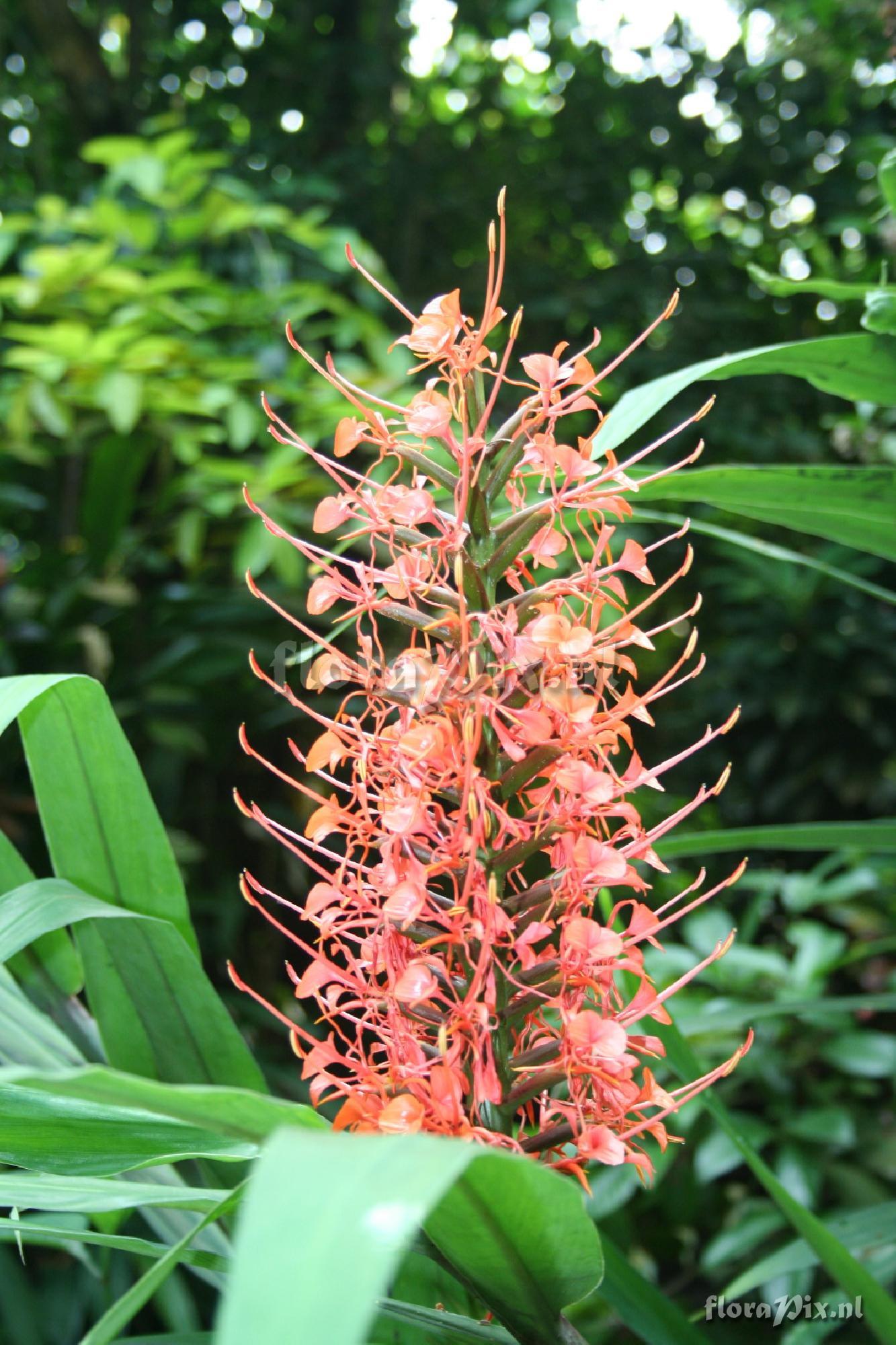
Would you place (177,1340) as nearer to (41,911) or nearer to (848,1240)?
(41,911)

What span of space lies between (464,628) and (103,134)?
5.25ft

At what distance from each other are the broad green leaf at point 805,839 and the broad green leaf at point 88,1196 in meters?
0.24

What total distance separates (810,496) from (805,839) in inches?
5.8

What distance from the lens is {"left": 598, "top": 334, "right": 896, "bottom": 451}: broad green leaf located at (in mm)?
375

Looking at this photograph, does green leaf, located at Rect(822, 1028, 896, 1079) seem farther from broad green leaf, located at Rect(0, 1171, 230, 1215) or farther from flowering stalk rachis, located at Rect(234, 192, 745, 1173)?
broad green leaf, located at Rect(0, 1171, 230, 1215)

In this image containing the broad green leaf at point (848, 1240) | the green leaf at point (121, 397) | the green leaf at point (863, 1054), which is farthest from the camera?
the green leaf at point (121, 397)

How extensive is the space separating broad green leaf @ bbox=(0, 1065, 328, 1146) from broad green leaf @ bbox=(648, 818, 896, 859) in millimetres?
256

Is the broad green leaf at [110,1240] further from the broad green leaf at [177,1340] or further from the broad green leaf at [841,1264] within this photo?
the broad green leaf at [841,1264]

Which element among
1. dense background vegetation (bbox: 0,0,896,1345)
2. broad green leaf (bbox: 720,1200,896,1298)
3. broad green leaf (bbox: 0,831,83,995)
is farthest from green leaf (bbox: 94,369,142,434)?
broad green leaf (bbox: 720,1200,896,1298)

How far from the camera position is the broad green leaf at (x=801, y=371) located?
38 centimetres

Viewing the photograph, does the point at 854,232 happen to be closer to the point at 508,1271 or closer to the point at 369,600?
the point at 369,600

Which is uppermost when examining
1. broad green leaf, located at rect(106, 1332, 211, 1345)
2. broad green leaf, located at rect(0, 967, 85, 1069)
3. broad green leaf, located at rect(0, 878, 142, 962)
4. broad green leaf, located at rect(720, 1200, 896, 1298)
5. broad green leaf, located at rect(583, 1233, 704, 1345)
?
broad green leaf, located at rect(0, 878, 142, 962)

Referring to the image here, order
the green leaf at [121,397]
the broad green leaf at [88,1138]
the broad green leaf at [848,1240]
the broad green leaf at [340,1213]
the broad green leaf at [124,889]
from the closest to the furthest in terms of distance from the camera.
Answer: the broad green leaf at [340,1213] → the broad green leaf at [88,1138] → the broad green leaf at [124,889] → the broad green leaf at [848,1240] → the green leaf at [121,397]

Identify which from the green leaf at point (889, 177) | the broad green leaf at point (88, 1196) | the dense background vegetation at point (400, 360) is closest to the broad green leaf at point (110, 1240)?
the broad green leaf at point (88, 1196)
